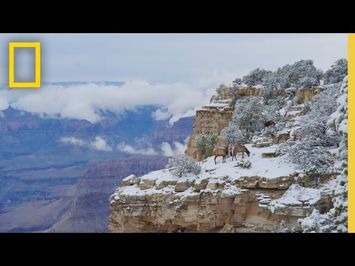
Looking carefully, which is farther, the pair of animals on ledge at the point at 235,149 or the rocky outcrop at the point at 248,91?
the rocky outcrop at the point at 248,91

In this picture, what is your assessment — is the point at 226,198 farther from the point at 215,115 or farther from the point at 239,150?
the point at 215,115

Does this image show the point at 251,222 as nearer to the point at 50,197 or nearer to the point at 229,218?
the point at 229,218

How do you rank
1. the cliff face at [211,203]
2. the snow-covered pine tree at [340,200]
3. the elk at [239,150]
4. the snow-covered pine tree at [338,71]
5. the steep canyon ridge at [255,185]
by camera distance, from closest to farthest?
the snow-covered pine tree at [340,200]
the steep canyon ridge at [255,185]
the cliff face at [211,203]
the elk at [239,150]
the snow-covered pine tree at [338,71]

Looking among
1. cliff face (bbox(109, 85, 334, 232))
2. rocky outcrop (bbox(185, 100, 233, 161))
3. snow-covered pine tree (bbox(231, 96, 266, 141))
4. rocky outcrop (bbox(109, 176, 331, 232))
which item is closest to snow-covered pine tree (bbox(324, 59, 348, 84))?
snow-covered pine tree (bbox(231, 96, 266, 141))

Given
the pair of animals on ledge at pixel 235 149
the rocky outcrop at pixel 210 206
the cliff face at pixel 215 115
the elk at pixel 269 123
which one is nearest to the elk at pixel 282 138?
the pair of animals on ledge at pixel 235 149

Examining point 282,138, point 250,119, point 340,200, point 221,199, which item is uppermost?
point 250,119

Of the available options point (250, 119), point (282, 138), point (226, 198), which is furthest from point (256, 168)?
point (250, 119)

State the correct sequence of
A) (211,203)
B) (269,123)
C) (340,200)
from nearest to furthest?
(340,200)
(211,203)
(269,123)

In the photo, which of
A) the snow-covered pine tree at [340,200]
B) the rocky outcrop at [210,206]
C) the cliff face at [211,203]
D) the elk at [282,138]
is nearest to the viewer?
the snow-covered pine tree at [340,200]

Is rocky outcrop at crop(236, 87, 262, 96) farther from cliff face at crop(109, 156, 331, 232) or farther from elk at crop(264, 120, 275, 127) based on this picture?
cliff face at crop(109, 156, 331, 232)

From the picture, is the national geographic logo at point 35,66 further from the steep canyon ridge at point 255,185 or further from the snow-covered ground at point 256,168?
the snow-covered ground at point 256,168

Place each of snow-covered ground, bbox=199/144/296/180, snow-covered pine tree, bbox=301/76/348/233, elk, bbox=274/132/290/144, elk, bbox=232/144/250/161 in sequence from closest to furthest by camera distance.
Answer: snow-covered pine tree, bbox=301/76/348/233 < snow-covered ground, bbox=199/144/296/180 < elk, bbox=232/144/250/161 < elk, bbox=274/132/290/144

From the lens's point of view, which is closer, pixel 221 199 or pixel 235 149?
pixel 221 199
